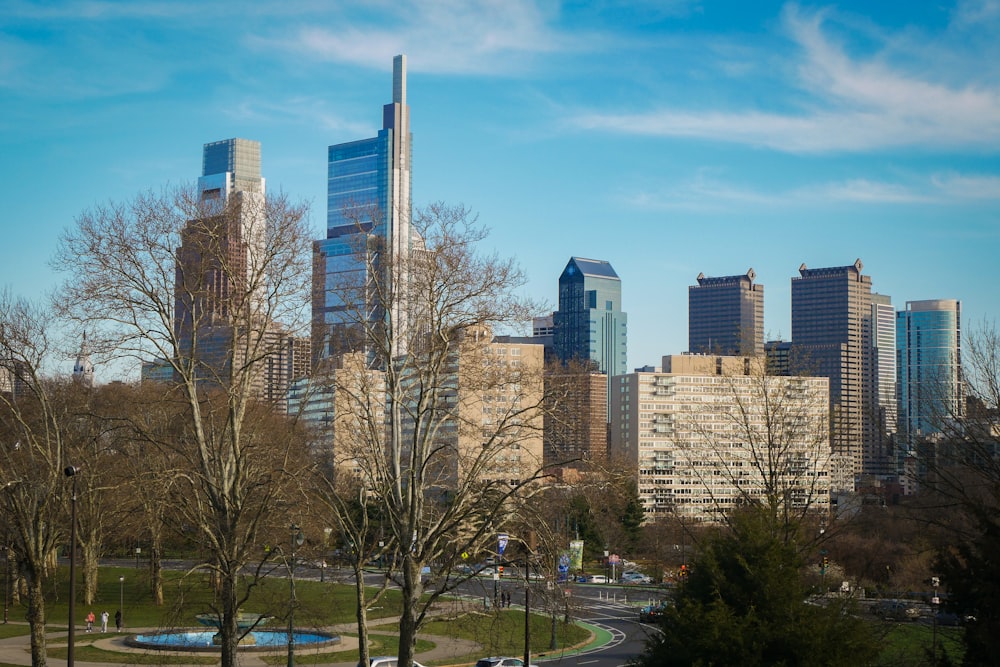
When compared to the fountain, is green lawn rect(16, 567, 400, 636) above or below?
below

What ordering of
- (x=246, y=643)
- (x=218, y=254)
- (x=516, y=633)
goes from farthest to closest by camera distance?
(x=516, y=633) → (x=246, y=643) → (x=218, y=254)

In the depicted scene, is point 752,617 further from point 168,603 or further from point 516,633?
point 168,603

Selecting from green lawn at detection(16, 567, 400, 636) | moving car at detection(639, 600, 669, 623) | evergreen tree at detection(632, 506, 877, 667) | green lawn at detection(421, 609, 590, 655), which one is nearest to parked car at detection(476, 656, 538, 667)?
moving car at detection(639, 600, 669, 623)

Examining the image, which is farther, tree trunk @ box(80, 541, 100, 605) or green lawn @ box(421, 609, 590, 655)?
tree trunk @ box(80, 541, 100, 605)

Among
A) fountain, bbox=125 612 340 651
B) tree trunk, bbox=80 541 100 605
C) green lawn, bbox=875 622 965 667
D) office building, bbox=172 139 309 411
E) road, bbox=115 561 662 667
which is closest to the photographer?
green lawn, bbox=875 622 965 667

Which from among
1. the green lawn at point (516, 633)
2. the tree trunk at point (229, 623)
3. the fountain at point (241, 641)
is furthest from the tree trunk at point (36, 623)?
the green lawn at point (516, 633)

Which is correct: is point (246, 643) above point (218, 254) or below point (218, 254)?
below

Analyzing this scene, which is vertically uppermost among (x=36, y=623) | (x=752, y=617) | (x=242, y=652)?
(x=752, y=617)

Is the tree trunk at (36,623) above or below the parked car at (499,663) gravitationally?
above

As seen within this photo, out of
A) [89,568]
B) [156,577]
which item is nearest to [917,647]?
[156,577]

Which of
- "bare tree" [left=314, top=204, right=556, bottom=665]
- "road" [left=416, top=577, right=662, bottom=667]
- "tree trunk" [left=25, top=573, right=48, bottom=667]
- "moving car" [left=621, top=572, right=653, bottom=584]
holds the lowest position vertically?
"moving car" [left=621, top=572, right=653, bottom=584]

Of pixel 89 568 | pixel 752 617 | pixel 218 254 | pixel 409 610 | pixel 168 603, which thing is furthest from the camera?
pixel 168 603

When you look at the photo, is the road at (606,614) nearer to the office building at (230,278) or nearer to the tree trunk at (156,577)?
the office building at (230,278)

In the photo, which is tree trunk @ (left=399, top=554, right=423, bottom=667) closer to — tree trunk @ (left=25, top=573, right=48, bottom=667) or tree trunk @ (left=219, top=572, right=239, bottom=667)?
tree trunk @ (left=219, top=572, right=239, bottom=667)
